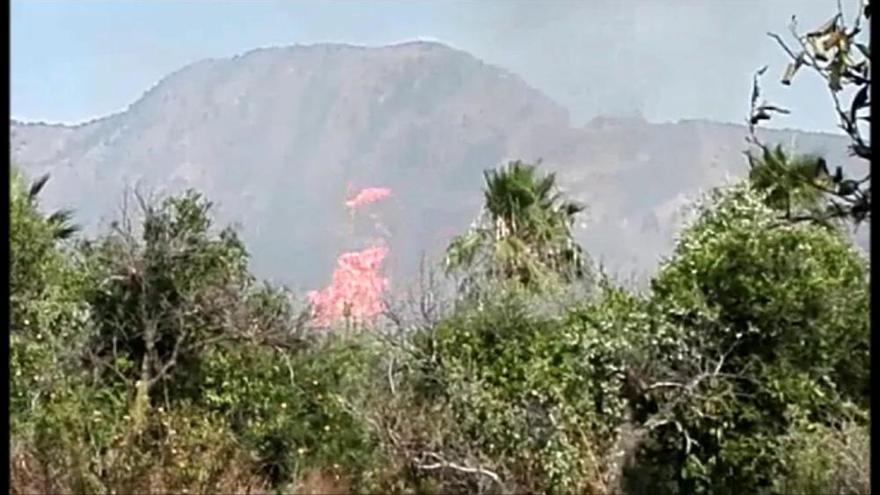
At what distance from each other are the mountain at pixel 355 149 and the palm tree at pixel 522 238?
44mm

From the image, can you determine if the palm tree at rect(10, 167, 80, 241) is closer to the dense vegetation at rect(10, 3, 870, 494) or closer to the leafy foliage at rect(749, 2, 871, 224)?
the dense vegetation at rect(10, 3, 870, 494)

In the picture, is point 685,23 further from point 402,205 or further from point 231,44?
point 231,44

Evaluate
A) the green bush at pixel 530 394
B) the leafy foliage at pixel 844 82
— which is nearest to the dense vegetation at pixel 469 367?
the green bush at pixel 530 394

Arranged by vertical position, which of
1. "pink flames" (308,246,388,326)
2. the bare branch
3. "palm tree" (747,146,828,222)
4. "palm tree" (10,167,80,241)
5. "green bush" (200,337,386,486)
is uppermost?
"palm tree" (747,146,828,222)

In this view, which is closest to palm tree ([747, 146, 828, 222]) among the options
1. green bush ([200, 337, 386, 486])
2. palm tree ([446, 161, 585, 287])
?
palm tree ([446, 161, 585, 287])

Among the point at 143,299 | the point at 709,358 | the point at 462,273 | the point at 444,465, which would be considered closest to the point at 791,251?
the point at 709,358

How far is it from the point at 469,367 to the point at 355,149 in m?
0.43

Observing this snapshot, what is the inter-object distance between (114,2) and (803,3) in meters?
1.03

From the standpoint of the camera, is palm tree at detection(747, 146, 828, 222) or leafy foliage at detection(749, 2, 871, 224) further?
palm tree at detection(747, 146, 828, 222)

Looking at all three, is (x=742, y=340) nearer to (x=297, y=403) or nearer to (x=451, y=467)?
(x=451, y=467)

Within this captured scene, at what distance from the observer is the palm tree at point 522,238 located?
6.11 feet

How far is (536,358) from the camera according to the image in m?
1.92

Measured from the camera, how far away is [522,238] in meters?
2.02

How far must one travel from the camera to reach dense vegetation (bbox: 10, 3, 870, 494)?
1786 millimetres
